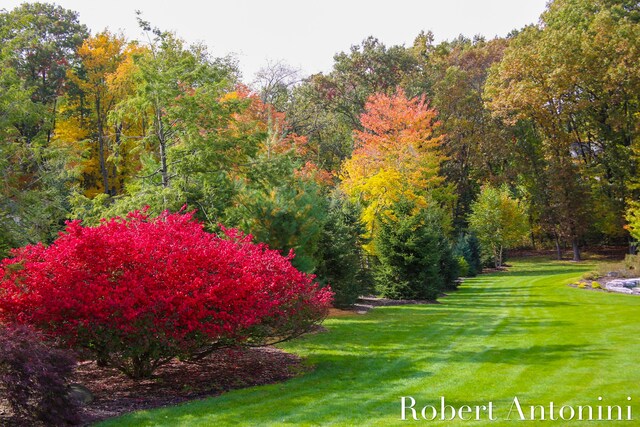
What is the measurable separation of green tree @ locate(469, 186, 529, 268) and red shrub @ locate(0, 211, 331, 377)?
35.0 meters

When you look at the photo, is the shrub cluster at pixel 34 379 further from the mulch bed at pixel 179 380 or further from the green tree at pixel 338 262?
the green tree at pixel 338 262

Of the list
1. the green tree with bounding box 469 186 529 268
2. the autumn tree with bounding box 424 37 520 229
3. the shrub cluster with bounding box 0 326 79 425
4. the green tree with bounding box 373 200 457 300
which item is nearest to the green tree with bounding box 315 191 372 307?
the green tree with bounding box 373 200 457 300

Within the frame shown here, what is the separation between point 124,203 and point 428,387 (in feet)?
30.8

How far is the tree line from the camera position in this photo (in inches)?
576

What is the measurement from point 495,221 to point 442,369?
113 ft

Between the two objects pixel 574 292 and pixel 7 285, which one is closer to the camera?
pixel 7 285

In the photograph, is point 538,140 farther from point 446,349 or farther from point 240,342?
point 240,342

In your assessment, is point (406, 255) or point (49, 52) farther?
point (49, 52)

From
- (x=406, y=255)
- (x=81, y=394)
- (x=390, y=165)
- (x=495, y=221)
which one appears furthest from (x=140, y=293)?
(x=495, y=221)

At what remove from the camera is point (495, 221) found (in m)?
41.7

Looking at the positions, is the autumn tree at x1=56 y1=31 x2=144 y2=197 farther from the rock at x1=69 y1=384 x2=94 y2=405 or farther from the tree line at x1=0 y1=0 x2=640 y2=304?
the rock at x1=69 y1=384 x2=94 y2=405

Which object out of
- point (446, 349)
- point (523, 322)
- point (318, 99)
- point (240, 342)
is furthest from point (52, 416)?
point (318, 99)

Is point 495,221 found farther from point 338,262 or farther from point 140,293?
point 140,293

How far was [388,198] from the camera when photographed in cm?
2503
